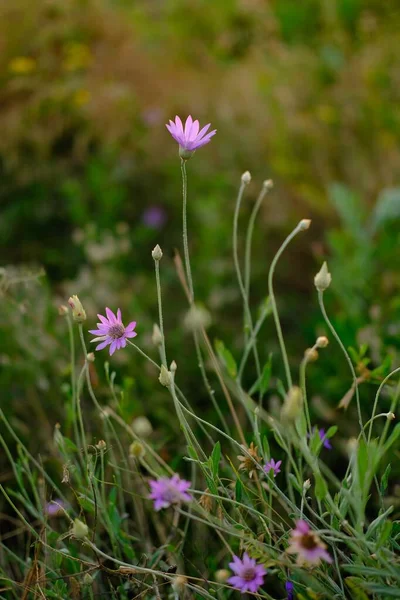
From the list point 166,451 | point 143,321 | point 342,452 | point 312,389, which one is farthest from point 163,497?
point 143,321

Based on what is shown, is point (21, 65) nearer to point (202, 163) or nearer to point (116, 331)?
point (202, 163)

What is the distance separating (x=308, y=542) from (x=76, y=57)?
227cm

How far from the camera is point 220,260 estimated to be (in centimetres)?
195

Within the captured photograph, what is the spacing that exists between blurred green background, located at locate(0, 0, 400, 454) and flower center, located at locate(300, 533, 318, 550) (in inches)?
36.7

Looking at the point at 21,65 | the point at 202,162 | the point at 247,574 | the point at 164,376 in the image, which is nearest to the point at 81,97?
the point at 21,65

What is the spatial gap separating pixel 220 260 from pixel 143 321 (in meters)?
0.41

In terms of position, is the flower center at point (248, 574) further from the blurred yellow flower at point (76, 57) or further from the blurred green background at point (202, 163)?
the blurred yellow flower at point (76, 57)

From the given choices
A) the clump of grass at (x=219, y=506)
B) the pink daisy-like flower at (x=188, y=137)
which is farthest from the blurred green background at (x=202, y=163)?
the pink daisy-like flower at (x=188, y=137)

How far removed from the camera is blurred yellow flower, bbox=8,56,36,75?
2.30 m

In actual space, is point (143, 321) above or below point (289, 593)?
above

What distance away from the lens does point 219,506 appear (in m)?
0.75

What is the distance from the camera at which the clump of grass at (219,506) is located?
0.67 metres

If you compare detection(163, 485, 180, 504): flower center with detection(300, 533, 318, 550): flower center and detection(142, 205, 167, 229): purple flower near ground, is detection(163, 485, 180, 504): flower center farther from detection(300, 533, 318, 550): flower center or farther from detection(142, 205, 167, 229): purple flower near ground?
detection(142, 205, 167, 229): purple flower near ground

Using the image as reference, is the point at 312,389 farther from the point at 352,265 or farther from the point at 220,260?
the point at 220,260
